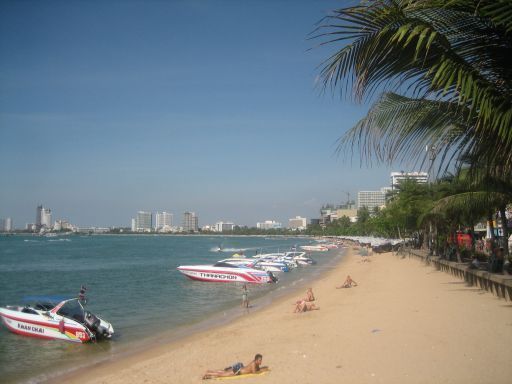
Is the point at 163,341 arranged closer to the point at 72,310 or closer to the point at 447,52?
the point at 72,310

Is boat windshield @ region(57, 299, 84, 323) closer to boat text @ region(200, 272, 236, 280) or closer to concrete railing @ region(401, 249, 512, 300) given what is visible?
concrete railing @ region(401, 249, 512, 300)

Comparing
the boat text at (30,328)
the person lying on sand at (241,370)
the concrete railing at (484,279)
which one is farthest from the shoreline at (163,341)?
the concrete railing at (484,279)

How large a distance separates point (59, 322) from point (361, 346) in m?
11.6

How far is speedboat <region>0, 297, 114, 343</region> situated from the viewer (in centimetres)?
Result: 1763

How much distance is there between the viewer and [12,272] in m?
55.8

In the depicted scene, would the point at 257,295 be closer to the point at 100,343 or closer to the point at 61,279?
the point at 100,343

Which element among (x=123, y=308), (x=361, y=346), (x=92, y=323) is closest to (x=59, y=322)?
(x=92, y=323)

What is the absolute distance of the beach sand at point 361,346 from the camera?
10008 mm

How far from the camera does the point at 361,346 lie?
12680mm

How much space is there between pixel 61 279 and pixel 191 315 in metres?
27.7

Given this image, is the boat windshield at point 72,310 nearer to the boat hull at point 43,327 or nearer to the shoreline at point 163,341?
the boat hull at point 43,327

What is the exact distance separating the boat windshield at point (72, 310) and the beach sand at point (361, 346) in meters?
3.23

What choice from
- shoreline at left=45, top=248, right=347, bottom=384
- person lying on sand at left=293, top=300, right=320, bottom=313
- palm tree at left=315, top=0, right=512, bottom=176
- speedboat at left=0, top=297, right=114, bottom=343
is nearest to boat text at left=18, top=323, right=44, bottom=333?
Result: speedboat at left=0, top=297, right=114, bottom=343

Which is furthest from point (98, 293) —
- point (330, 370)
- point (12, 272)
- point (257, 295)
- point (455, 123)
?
point (455, 123)
